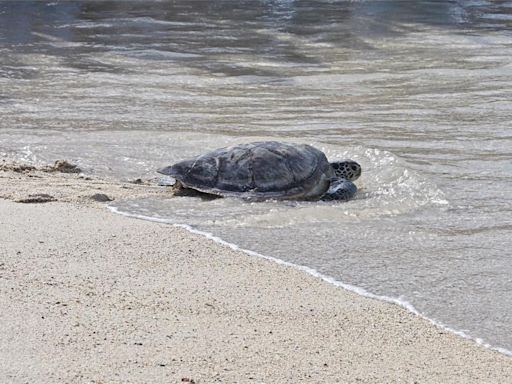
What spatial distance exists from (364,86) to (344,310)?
6.78 metres

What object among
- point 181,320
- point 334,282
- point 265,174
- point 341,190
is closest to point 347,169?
point 341,190

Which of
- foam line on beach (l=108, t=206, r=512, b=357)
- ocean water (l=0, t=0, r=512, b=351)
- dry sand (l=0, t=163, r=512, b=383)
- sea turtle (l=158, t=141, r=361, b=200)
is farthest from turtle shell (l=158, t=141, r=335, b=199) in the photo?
dry sand (l=0, t=163, r=512, b=383)

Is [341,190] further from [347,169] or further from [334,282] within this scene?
[334,282]

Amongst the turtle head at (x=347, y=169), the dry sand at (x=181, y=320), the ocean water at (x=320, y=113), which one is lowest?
the ocean water at (x=320, y=113)

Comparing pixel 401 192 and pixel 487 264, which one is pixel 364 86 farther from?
pixel 487 264

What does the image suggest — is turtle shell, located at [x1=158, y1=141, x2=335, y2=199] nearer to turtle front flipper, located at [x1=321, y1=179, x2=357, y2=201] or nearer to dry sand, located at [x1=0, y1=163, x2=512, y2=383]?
turtle front flipper, located at [x1=321, y1=179, x2=357, y2=201]

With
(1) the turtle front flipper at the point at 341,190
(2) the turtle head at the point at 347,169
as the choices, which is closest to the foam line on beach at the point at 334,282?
(1) the turtle front flipper at the point at 341,190

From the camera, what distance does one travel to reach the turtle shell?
7398mm

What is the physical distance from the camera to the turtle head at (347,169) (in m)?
7.63

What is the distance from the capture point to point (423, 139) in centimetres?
923

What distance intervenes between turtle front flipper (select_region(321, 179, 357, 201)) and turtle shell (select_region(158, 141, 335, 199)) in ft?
0.26

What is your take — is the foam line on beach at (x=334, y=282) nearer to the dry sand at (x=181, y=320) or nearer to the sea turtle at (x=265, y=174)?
the dry sand at (x=181, y=320)

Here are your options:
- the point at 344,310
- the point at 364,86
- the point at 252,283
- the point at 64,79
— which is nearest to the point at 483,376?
the point at 344,310

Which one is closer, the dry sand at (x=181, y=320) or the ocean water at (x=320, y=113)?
the dry sand at (x=181, y=320)
